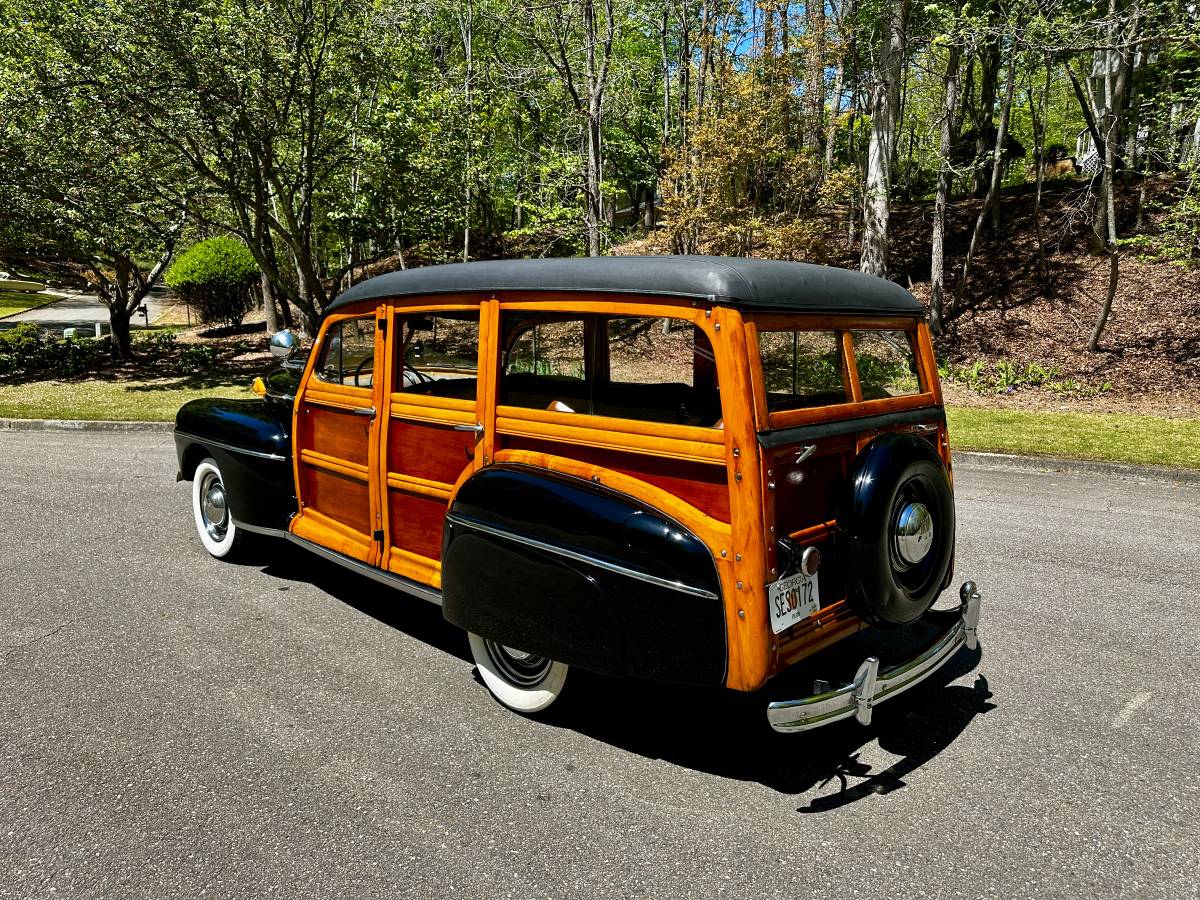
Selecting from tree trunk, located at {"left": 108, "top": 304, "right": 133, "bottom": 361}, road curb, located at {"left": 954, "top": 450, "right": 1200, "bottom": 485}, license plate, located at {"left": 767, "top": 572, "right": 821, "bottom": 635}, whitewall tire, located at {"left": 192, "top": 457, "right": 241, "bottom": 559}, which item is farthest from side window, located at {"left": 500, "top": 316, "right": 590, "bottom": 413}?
tree trunk, located at {"left": 108, "top": 304, "right": 133, "bottom": 361}

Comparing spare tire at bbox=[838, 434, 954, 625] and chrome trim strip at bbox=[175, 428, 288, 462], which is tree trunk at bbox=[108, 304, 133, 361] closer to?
chrome trim strip at bbox=[175, 428, 288, 462]

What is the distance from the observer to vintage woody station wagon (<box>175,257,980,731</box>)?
267 cm

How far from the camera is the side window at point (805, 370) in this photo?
2.99 metres

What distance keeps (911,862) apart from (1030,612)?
2572 mm

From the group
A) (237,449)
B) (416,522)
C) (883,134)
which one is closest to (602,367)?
(416,522)

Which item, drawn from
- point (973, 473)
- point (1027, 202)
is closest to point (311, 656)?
point (973, 473)

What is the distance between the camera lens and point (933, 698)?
355 centimetres

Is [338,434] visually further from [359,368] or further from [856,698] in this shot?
[856,698]

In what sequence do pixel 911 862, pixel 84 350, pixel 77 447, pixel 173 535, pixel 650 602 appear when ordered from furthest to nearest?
pixel 84 350 → pixel 77 447 → pixel 173 535 → pixel 650 602 → pixel 911 862

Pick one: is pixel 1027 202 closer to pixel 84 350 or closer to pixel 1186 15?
pixel 1186 15

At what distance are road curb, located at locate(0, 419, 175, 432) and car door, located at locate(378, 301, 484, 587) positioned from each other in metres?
8.58

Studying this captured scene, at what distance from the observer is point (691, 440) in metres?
2.76

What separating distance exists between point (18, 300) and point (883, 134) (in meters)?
38.9

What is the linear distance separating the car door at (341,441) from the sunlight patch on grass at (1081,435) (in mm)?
7396
